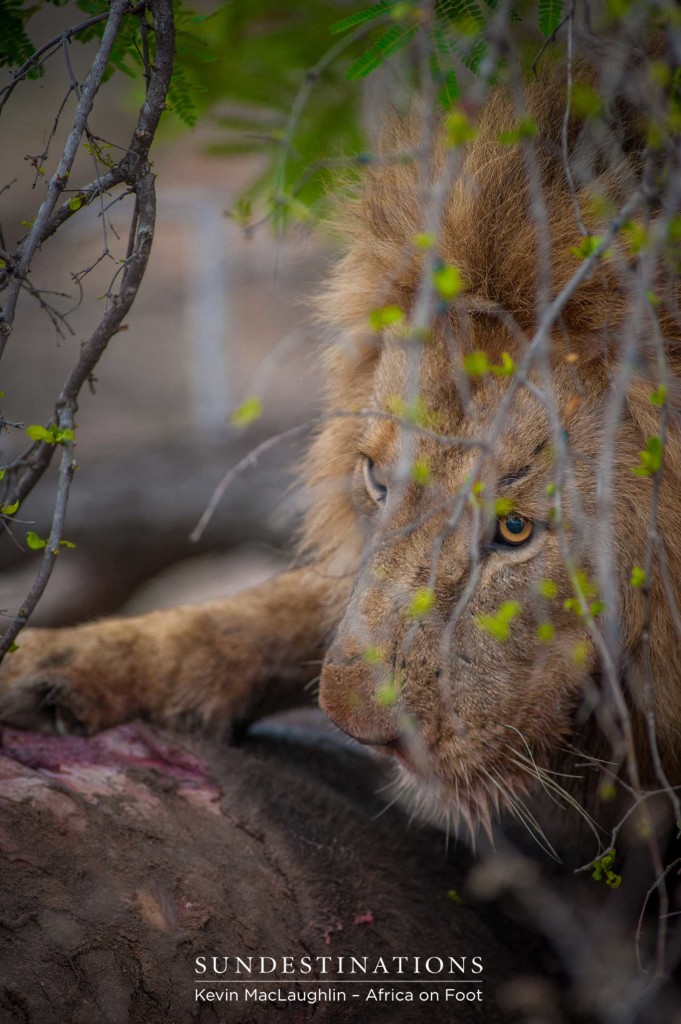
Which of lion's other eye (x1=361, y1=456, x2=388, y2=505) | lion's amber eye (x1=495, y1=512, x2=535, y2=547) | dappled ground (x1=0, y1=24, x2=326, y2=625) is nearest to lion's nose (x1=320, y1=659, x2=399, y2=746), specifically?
lion's amber eye (x1=495, y1=512, x2=535, y2=547)

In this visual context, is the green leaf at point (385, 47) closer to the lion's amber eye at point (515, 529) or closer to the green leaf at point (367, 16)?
the green leaf at point (367, 16)

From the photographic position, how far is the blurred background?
3.25m

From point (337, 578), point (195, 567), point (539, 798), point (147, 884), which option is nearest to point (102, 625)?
point (337, 578)

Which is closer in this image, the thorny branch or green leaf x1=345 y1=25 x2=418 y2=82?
the thorny branch

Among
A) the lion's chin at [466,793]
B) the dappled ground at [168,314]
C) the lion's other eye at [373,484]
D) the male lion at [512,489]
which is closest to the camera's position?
the male lion at [512,489]

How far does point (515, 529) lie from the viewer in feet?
6.49

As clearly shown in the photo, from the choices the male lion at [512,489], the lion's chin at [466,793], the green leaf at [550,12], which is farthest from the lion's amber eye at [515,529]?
the green leaf at [550,12]

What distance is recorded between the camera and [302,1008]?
1.82 m

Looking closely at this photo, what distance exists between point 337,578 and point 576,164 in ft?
4.43

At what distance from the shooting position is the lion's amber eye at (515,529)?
1964mm

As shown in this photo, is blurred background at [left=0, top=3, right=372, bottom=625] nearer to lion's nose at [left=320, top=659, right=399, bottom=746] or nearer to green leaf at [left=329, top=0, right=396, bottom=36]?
green leaf at [left=329, top=0, right=396, bottom=36]

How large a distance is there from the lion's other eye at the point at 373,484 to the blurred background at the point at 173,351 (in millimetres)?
469

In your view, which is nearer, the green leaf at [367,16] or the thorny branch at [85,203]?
the thorny branch at [85,203]

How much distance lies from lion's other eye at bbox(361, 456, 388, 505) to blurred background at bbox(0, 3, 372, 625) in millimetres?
469
